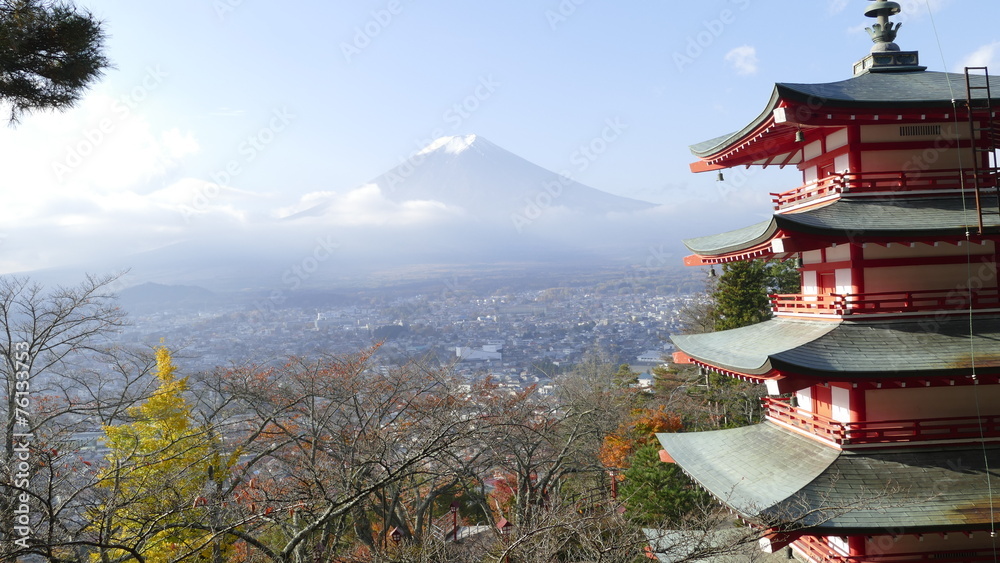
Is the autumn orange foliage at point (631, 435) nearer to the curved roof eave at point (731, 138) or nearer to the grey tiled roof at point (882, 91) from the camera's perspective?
the curved roof eave at point (731, 138)

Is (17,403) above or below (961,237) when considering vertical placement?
below

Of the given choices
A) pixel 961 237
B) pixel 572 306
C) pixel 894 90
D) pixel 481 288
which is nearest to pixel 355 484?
pixel 961 237

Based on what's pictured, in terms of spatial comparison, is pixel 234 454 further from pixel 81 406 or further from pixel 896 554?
pixel 896 554

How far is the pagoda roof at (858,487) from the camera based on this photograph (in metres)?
6.07

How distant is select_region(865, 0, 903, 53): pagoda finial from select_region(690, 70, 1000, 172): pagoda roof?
1.82 feet

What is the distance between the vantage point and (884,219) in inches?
272

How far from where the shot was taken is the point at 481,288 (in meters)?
113

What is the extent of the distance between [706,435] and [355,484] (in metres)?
5.23

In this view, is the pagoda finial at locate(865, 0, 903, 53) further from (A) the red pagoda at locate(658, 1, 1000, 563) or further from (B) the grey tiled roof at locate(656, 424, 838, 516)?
(B) the grey tiled roof at locate(656, 424, 838, 516)

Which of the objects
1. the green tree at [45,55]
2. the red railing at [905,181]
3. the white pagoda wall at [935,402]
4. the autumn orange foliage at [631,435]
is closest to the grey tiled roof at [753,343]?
the white pagoda wall at [935,402]

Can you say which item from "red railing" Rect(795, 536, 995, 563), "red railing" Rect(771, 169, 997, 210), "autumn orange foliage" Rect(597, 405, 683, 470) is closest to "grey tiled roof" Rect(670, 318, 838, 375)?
"red railing" Rect(771, 169, 997, 210)

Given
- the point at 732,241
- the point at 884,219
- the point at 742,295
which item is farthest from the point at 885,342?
the point at 742,295

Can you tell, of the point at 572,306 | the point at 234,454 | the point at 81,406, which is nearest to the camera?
the point at 81,406

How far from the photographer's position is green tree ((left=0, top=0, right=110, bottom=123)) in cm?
485
